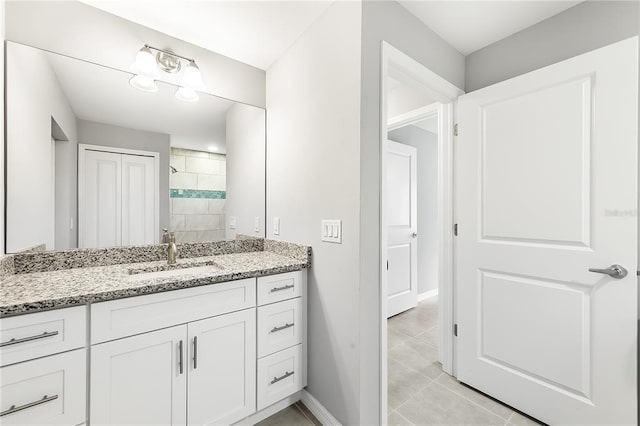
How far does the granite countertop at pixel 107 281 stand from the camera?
3.19 feet

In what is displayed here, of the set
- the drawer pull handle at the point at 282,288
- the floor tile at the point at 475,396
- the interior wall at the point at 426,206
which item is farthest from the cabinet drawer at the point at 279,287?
the interior wall at the point at 426,206

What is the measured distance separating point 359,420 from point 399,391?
620mm

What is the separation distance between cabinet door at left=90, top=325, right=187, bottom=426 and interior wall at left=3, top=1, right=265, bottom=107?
1.51 meters

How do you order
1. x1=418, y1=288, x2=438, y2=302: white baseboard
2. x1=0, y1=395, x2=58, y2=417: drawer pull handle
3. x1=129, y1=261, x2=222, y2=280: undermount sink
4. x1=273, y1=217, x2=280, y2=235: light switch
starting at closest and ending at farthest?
x1=0, y1=395, x2=58, y2=417: drawer pull handle < x1=129, y1=261, x2=222, y2=280: undermount sink < x1=273, y1=217, x2=280, y2=235: light switch < x1=418, y1=288, x2=438, y2=302: white baseboard

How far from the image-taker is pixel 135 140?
1665mm

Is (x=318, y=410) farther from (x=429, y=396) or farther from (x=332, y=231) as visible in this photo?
(x=332, y=231)

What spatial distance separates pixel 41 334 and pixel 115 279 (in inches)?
12.6

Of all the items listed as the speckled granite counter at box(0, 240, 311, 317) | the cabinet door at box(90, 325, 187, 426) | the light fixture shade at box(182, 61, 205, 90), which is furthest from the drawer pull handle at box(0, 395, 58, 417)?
the light fixture shade at box(182, 61, 205, 90)

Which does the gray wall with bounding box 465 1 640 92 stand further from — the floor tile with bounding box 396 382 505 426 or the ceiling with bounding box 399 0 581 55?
the floor tile with bounding box 396 382 505 426

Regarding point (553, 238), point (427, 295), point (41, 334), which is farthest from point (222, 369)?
point (427, 295)

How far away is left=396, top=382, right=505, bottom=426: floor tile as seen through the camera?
1.54 metres

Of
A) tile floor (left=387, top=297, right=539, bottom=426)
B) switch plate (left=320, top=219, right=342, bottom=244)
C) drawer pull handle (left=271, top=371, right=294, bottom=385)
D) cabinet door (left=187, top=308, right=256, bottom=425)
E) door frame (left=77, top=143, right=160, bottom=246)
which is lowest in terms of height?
tile floor (left=387, top=297, right=539, bottom=426)

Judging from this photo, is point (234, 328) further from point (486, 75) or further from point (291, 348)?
point (486, 75)

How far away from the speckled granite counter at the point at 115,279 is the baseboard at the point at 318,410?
774 millimetres
